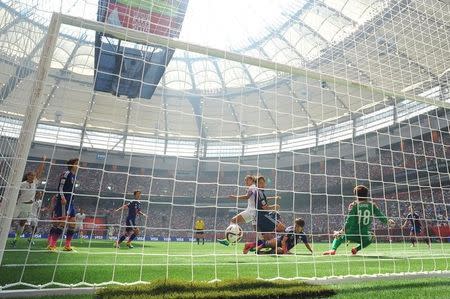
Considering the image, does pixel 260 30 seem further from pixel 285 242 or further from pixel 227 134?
pixel 285 242

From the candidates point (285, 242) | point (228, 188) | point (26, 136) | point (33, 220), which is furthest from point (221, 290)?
point (228, 188)

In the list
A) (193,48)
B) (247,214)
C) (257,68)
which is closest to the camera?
(193,48)

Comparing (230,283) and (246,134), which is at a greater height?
(246,134)

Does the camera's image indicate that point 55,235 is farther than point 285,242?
No

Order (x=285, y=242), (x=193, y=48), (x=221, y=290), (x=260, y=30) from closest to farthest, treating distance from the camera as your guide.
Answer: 1. (x=221, y=290)
2. (x=193, y=48)
3. (x=285, y=242)
4. (x=260, y=30)

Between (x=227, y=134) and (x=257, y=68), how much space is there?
8297 millimetres

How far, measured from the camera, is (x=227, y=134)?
103ft

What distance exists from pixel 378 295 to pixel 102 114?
29301mm

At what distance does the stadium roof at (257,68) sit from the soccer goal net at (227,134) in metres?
0.08

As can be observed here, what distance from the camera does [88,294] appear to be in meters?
2.71

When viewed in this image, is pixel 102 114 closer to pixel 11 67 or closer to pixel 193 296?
pixel 11 67

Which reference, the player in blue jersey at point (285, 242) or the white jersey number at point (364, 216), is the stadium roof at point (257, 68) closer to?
the white jersey number at point (364, 216)

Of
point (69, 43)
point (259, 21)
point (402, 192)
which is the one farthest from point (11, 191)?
point (402, 192)

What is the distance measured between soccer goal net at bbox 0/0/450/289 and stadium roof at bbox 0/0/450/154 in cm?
8
